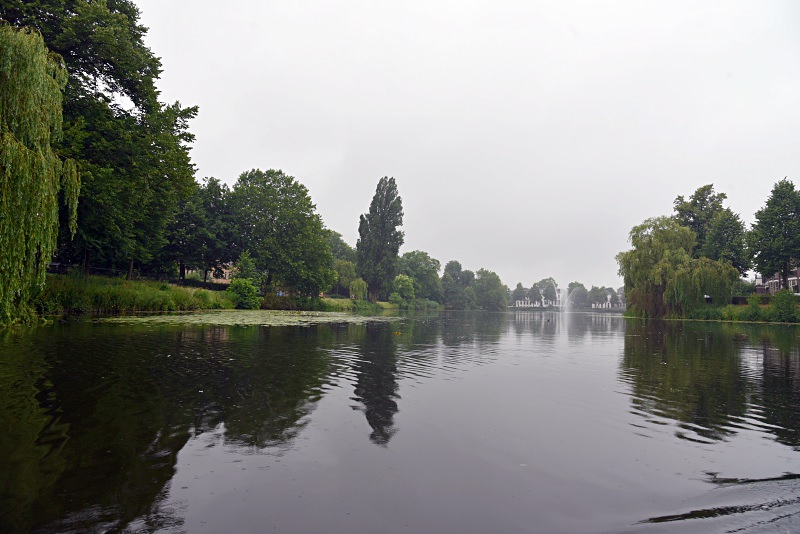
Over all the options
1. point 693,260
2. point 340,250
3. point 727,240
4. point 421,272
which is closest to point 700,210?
point 727,240

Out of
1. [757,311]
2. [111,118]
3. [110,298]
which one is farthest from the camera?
[757,311]

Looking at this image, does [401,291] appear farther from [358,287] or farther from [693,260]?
[693,260]

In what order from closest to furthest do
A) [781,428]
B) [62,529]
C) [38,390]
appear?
1. [62,529]
2. [781,428]
3. [38,390]

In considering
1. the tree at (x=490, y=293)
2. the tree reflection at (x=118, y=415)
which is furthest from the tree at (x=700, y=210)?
the tree at (x=490, y=293)

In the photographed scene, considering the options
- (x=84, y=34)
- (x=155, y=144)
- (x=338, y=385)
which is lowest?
(x=338, y=385)

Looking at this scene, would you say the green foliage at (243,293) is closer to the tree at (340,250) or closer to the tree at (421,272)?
the tree at (340,250)

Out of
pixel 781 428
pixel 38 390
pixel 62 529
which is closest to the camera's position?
pixel 62 529

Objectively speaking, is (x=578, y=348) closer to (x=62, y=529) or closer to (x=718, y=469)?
(x=718, y=469)

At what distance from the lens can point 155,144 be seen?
25391 mm

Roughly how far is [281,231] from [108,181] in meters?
37.0

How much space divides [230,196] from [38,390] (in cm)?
5642

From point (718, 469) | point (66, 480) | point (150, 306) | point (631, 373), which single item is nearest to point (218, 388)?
point (66, 480)

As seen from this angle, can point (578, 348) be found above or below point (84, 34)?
below

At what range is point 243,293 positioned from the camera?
47688 millimetres
